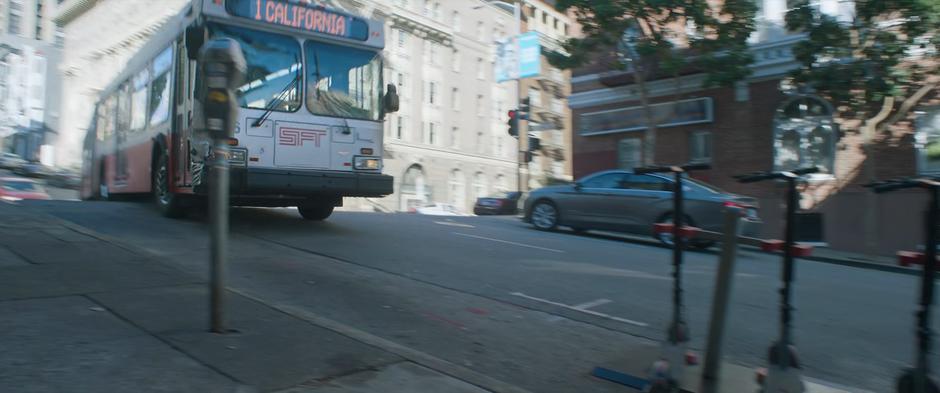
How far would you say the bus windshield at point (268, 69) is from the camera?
29.6ft

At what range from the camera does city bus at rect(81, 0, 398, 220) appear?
8977mm

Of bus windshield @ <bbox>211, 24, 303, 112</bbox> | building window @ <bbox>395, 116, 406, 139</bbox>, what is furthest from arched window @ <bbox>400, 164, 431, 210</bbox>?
bus windshield @ <bbox>211, 24, 303, 112</bbox>

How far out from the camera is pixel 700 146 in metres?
21.1

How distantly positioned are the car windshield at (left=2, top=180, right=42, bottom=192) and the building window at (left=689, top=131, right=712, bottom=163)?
23.1 metres

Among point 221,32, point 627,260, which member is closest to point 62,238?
point 221,32

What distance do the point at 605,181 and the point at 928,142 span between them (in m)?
9.25

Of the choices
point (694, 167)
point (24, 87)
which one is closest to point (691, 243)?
point (694, 167)

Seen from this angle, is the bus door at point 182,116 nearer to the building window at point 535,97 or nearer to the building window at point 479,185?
the building window at point 479,185

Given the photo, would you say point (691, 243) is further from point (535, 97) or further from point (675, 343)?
point (535, 97)

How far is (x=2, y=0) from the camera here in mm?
64750

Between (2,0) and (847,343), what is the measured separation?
79895mm

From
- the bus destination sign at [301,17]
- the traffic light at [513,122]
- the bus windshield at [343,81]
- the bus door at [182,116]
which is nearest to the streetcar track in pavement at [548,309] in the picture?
the bus windshield at [343,81]

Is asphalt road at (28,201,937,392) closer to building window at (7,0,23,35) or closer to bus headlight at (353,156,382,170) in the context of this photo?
bus headlight at (353,156,382,170)

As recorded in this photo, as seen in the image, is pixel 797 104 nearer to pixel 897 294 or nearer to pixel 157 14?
pixel 897 294
